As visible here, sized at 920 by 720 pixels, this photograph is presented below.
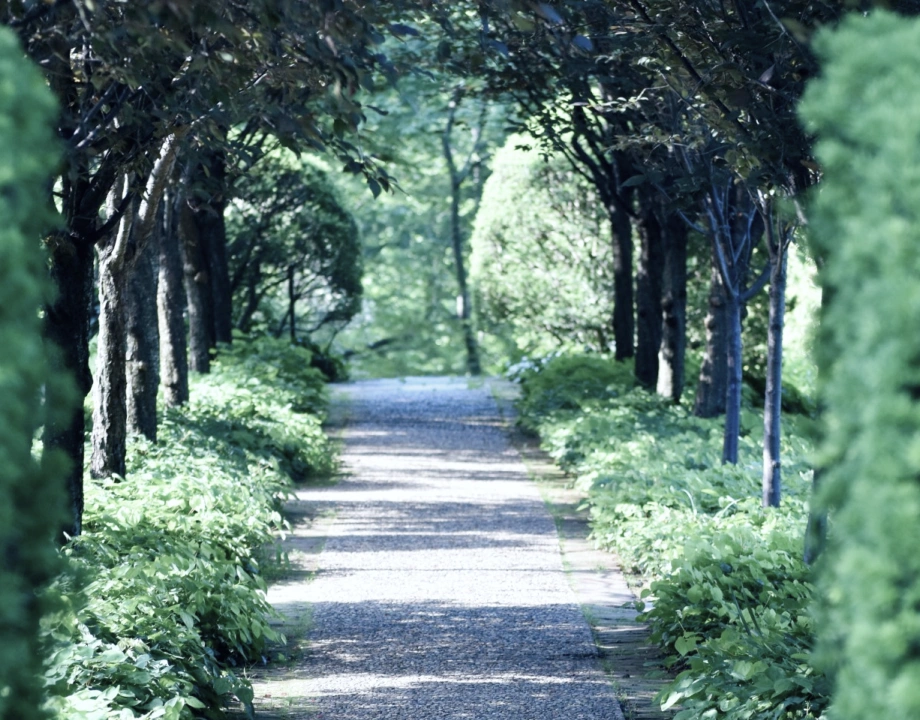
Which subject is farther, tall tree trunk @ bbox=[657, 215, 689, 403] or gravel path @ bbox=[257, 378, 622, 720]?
tall tree trunk @ bbox=[657, 215, 689, 403]

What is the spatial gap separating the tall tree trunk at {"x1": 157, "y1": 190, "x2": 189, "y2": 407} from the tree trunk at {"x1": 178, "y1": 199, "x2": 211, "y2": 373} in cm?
226

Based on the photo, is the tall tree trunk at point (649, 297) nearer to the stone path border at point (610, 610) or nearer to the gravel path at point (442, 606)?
the gravel path at point (442, 606)

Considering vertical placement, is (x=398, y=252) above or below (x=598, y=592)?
above

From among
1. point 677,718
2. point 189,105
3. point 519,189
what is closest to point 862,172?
point 677,718

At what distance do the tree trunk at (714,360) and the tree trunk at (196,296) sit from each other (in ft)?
22.5

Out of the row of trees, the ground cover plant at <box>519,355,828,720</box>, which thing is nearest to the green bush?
the ground cover plant at <box>519,355,828,720</box>

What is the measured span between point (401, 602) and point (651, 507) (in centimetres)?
197

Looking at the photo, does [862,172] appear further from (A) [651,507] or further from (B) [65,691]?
(A) [651,507]

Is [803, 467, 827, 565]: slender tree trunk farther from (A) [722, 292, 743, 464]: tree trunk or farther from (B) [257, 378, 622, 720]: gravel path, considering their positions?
(A) [722, 292, 743, 464]: tree trunk

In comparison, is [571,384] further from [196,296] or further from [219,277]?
[219,277]

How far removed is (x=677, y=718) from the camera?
4.89m

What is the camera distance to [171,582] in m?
5.79

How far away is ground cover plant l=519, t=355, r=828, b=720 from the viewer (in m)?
4.85

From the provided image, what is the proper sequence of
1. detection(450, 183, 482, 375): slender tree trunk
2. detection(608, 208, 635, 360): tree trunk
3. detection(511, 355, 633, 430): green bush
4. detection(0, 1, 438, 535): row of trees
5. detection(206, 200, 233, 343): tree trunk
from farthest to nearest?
detection(450, 183, 482, 375): slender tree trunk < detection(206, 200, 233, 343): tree trunk < detection(608, 208, 635, 360): tree trunk < detection(511, 355, 633, 430): green bush < detection(0, 1, 438, 535): row of trees
